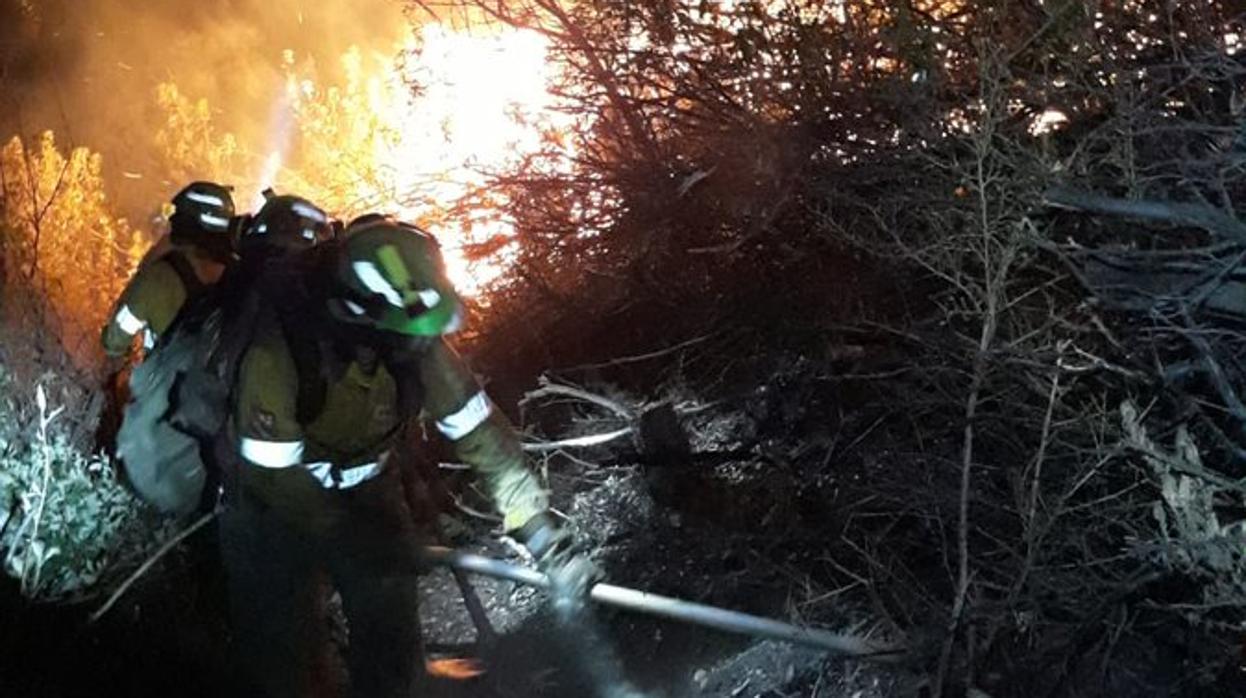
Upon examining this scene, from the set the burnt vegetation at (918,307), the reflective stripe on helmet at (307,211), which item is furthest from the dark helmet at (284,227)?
the burnt vegetation at (918,307)

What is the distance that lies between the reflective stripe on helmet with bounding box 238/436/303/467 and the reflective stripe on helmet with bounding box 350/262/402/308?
0.53m

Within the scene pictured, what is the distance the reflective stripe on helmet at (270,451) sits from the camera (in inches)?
135

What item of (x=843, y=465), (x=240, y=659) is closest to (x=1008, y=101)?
(x=843, y=465)

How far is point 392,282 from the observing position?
3.27 metres

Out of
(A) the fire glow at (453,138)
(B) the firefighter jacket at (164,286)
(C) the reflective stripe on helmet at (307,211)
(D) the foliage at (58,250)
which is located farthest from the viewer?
(A) the fire glow at (453,138)

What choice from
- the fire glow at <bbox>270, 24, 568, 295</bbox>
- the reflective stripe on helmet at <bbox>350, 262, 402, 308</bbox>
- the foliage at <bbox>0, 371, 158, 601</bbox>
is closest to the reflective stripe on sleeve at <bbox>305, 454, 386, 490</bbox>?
the reflective stripe on helmet at <bbox>350, 262, 402, 308</bbox>

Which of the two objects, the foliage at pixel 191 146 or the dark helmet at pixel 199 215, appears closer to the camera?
the dark helmet at pixel 199 215

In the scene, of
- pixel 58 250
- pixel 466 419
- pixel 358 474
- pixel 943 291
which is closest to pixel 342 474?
pixel 358 474

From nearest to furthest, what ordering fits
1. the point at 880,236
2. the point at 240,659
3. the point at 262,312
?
the point at 262,312 < the point at 240,659 < the point at 880,236

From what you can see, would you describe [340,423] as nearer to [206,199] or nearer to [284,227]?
[284,227]

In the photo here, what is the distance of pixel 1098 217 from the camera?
4609mm

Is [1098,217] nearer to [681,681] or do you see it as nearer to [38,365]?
[681,681]

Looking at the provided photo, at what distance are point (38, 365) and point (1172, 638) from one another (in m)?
4.72

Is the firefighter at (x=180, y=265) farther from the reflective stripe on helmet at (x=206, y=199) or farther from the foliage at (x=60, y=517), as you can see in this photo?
the foliage at (x=60, y=517)
